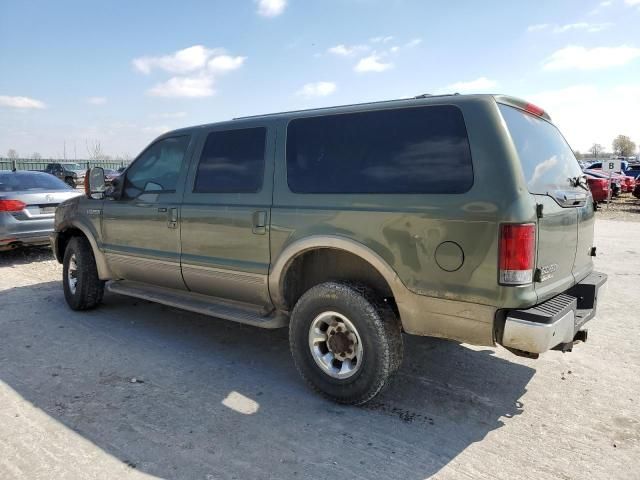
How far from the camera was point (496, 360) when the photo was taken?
13.5 ft

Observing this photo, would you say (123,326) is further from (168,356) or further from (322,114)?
(322,114)

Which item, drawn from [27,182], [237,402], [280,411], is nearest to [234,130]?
[237,402]

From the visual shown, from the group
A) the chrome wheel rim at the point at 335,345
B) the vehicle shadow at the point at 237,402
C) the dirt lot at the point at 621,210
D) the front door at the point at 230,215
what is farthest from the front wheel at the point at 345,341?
the dirt lot at the point at 621,210

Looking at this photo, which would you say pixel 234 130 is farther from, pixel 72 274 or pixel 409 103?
pixel 72 274

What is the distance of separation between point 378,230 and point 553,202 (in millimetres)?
1126

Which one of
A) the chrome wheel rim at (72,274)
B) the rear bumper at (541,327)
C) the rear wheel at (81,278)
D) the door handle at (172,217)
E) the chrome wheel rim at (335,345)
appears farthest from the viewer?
the chrome wheel rim at (72,274)

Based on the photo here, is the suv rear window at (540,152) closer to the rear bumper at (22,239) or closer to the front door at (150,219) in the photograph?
the front door at (150,219)

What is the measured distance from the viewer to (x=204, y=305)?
13.7ft

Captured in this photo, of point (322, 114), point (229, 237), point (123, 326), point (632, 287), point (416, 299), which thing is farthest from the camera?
point (632, 287)

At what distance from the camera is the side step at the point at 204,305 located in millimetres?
3754

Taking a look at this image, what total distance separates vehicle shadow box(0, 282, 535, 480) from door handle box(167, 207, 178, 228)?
1138mm

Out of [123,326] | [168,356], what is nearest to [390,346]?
[168,356]

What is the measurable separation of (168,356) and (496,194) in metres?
3.08

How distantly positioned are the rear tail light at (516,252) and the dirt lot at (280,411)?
103 cm
